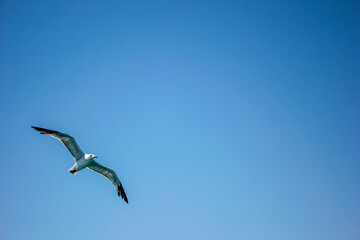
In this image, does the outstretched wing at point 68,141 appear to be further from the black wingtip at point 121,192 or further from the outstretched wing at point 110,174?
the black wingtip at point 121,192

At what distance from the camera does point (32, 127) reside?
18.0m

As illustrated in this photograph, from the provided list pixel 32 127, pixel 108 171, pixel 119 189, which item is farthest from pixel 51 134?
pixel 119 189

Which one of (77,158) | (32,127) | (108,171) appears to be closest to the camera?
(32,127)

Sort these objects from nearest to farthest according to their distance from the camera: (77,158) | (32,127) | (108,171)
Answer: (32,127)
(77,158)
(108,171)

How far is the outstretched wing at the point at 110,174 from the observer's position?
22.2 m

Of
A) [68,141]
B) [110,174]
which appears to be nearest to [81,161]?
[68,141]

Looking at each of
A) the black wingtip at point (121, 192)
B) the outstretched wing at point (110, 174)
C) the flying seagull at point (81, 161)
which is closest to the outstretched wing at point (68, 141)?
the flying seagull at point (81, 161)

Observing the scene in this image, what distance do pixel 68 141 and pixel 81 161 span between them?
2.08m

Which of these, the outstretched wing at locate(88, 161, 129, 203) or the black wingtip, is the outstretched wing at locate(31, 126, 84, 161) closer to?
the outstretched wing at locate(88, 161, 129, 203)

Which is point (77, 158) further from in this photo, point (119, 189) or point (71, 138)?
point (119, 189)

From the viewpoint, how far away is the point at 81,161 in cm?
2033

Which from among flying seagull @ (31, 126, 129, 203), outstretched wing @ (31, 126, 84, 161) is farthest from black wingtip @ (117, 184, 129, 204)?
outstretched wing @ (31, 126, 84, 161)

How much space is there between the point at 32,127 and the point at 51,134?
1.35 meters

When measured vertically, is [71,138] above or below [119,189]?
above
